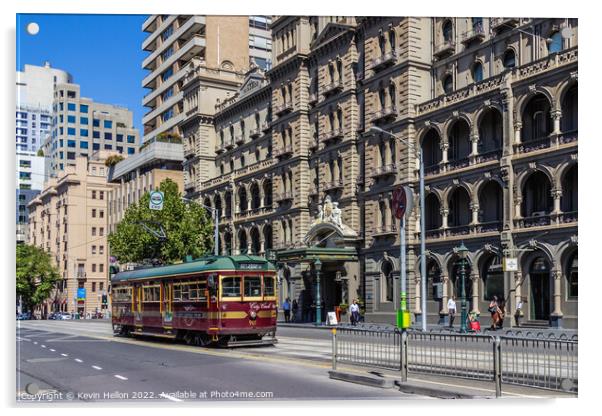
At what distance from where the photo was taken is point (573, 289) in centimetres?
2445

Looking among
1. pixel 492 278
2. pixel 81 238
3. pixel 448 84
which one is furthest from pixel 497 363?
pixel 81 238

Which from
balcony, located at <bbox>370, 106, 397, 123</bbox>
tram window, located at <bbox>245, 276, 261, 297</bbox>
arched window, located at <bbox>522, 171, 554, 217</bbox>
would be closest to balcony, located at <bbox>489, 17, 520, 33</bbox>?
arched window, located at <bbox>522, 171, 554, 217</bbox>

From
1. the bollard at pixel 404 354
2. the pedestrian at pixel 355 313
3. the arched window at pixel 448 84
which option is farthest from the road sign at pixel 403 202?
the pedestrian at pixel 355 313

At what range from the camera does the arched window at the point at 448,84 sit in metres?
43.1

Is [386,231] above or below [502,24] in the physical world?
below

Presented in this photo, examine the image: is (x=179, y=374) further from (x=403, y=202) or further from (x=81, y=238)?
(x=81, y=238)

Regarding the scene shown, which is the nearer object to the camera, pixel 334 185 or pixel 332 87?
pixel 332 87

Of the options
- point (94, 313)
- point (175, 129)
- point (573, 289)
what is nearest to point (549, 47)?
point (573, 289)

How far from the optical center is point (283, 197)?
59.6 m

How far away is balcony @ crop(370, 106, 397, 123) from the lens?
4512 cm

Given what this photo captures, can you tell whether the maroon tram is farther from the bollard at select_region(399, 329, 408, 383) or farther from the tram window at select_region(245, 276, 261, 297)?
the bollard at select_region(399, 329, 408, 383)

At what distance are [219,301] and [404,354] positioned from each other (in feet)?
38.6

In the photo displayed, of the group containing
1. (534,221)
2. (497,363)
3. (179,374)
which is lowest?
(179,374)

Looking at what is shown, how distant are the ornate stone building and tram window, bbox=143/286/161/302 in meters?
11.6
